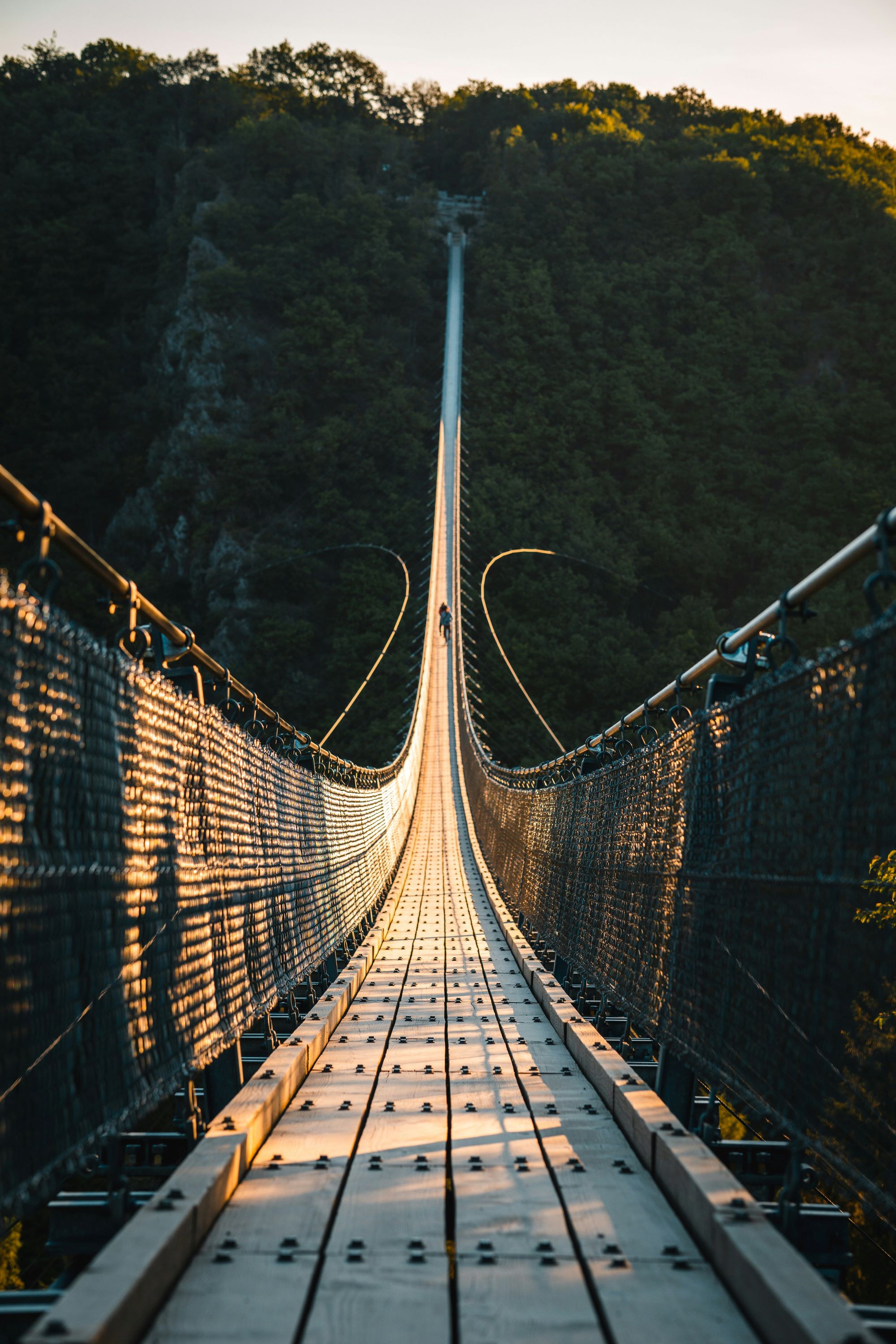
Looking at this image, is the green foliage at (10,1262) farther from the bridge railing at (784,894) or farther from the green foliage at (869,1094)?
the green foliage at (869,1094)

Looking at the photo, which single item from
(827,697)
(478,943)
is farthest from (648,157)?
(827,697)

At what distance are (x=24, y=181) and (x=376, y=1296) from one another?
1740 inches

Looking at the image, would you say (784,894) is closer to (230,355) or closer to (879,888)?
(879,888)

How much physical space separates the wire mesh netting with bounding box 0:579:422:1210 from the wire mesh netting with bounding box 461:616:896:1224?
2.95 feet

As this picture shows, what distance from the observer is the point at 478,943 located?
18.5ft

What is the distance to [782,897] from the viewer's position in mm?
1722

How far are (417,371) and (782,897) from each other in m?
38.1

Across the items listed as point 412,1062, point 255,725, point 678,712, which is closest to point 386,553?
point 255,725

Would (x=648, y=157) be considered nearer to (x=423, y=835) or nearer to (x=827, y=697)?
(x=423, y=835)

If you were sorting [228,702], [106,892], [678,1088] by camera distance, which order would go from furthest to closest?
[228,702]
[678,1088]
[106,892]

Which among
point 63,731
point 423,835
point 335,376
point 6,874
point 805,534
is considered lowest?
point 423,835

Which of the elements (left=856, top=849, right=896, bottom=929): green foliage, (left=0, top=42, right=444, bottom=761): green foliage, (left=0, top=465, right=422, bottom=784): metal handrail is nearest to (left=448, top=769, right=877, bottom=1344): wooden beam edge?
(left=856, top=849, right=896, bottom=929): green foliage

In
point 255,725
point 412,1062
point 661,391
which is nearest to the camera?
point 412,1062

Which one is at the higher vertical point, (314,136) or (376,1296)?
(314,136)
